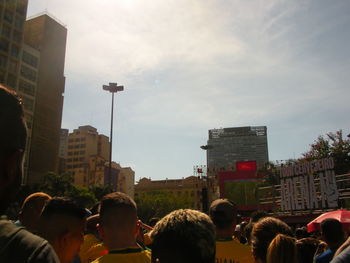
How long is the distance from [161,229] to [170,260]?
173 millimetres

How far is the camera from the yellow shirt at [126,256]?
2.60 m

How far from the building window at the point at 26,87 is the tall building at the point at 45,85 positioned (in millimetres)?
926

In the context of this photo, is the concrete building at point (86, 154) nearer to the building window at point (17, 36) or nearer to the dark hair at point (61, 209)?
the building window at point (17, 36)

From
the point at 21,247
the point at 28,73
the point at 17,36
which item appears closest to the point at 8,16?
the point at 17,36

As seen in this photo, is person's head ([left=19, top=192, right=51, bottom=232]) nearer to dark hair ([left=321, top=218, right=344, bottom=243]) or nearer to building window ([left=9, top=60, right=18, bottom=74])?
dark hair ([left=321, top=218, right=344, bottom=243])

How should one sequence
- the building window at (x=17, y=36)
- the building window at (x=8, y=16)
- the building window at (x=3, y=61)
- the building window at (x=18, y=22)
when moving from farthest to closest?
the building window at (x=18, y=22)
the building window at (x=17, y=36)
the building window at (x=8, y=16)
the building window at (x=3, y=61)

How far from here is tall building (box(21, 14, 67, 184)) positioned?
64.8m

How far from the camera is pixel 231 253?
140 inches

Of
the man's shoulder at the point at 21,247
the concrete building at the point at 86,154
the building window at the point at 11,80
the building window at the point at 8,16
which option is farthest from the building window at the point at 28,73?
the man's shoulder at the point at 21,247

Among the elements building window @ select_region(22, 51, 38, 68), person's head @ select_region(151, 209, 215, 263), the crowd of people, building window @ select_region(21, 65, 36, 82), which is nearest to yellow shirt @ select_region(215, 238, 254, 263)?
the crowd of people

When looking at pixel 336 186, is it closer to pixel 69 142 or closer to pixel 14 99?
pixel 14 99

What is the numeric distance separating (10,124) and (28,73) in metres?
68.4

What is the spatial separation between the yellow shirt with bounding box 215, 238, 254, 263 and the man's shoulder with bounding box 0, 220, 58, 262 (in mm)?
2631

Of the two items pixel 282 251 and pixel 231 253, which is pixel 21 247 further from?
pixel 231 253
